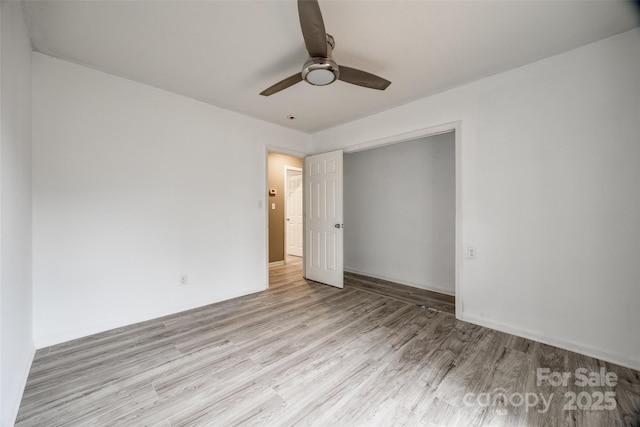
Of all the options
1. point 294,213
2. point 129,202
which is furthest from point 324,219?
point 129,202

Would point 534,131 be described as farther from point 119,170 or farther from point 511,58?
point 119,170

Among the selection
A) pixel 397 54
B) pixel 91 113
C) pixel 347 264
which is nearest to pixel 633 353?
pixel 397 54

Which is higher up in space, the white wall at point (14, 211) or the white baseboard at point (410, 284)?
the white wall at point (14, 211)

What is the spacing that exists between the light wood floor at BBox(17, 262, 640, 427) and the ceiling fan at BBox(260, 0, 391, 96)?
2.25 meters

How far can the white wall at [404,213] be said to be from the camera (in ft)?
12.4

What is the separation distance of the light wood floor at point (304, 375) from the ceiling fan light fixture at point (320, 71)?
88.4 inches

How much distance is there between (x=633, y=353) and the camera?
6.31 feet

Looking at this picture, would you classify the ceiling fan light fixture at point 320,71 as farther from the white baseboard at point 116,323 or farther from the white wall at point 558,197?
the white baseboard at point 116,323

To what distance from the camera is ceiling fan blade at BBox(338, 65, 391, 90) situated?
2014mm

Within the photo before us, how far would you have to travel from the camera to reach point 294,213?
6.38m

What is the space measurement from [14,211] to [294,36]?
2227 millimetres

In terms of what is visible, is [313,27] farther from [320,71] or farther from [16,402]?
[16,402]

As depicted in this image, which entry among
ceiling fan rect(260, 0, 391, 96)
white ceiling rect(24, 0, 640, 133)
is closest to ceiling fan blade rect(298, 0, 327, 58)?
ceiling fan rect(260, 0, 391, 96)

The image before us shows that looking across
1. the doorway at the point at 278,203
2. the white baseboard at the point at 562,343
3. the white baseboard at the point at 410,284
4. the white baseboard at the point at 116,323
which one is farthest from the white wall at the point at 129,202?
the white baseboard at the point at 562,343
